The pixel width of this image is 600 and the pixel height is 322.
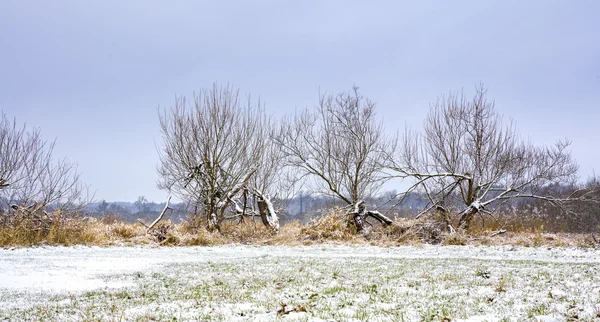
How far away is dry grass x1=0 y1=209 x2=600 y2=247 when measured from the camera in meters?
14.9

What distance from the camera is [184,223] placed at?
59.6 feet

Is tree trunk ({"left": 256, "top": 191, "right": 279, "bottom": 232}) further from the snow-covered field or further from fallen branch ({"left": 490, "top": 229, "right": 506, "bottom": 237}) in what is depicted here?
the snow-covered field

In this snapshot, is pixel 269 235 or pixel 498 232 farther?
pixel 269 235

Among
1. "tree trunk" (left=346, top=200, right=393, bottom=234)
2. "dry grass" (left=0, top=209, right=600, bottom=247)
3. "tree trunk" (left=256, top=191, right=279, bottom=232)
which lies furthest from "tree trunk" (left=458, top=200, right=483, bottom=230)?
"tree trunk" (left=256, top=191, right=279, bottom=232)

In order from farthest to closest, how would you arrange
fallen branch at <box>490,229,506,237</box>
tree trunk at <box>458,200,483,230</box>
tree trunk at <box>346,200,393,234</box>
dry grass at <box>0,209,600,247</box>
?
tree trunk at <box>346,200,393,234</box>
tree trunk at <box>458,200,483,230</box>
fallen branch at <box>490,229,506,237</box>
dry grass at <box>0,209,600,247</box>

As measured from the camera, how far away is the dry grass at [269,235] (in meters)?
14.9

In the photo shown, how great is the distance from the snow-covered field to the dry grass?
678 cm

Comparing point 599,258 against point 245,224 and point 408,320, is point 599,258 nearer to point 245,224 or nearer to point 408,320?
point 408,320

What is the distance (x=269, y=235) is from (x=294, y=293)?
12.9m

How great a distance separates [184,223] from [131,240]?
278 centimetres

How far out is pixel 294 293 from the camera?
552 centimetres

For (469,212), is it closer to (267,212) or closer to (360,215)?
(360,215)

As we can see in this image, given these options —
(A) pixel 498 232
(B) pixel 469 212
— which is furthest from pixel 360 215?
(A) pixel 498 232

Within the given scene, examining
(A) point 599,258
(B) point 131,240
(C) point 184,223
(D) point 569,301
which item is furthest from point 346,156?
(D) point 569,301
